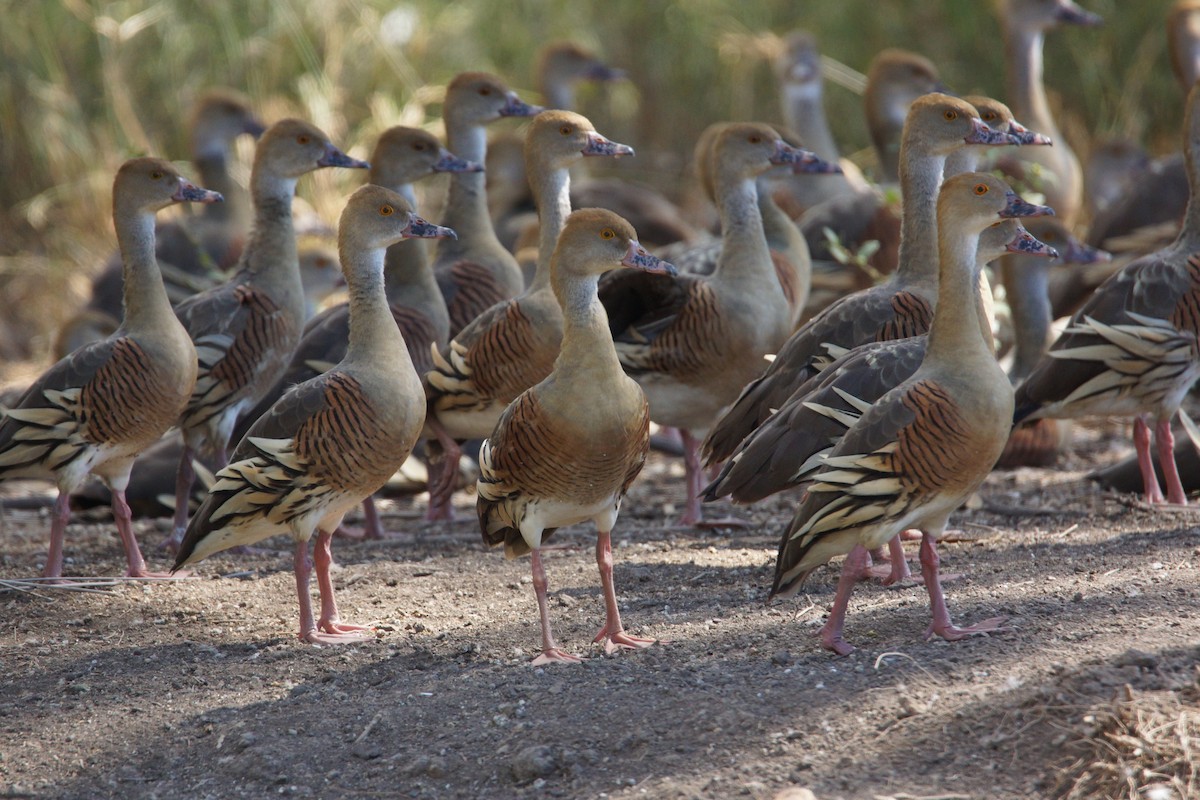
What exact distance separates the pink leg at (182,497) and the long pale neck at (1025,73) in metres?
7.66

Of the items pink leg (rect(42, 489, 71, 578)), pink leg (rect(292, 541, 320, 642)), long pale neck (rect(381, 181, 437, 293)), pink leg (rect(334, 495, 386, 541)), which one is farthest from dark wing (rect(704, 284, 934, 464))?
pink leg (rect(42, 489, 71, 578))

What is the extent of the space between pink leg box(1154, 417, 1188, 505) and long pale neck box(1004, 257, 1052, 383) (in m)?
1.30

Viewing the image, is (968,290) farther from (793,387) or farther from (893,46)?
(893,46)

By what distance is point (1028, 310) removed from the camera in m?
8.02

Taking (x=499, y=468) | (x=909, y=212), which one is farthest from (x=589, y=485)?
(x=909, y=212)

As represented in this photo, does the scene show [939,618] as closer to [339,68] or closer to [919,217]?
[919,217]

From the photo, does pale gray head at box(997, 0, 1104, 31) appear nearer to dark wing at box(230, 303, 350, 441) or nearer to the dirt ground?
the dirt ground

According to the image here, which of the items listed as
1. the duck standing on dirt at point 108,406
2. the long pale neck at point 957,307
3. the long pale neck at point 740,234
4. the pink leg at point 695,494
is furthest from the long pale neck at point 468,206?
the long pale neck at point 957,307

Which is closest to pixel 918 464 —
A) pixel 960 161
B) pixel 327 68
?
pixel 960 161

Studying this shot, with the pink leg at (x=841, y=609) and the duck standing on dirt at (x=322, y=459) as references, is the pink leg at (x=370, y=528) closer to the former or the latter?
the duck standing on dirt at (x=322, y=459)

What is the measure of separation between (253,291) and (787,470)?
10.6 feet

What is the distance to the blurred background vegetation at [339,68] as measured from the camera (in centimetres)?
1311

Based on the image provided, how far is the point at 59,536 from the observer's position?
6219 mm

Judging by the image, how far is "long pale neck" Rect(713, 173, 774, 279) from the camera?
7.17 m
